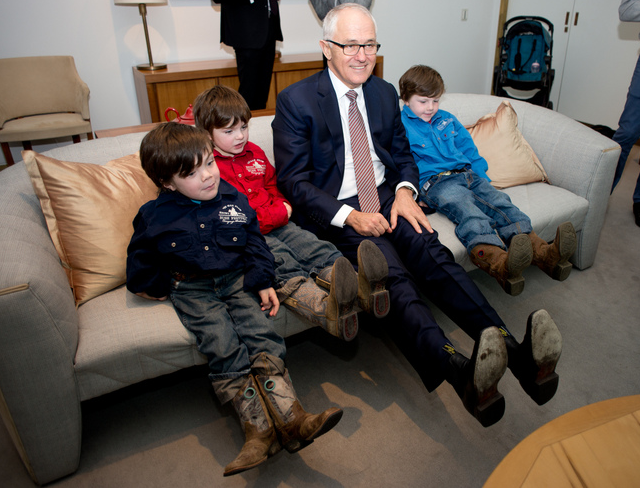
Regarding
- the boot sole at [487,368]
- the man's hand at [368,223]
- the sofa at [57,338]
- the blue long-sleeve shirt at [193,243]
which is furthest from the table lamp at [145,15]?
the boot sole at [487,368]

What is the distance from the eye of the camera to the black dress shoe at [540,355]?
4.21 feet

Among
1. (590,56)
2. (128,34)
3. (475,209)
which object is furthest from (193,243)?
(590,56)

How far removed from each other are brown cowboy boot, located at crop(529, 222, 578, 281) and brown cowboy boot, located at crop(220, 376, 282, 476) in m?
1.17

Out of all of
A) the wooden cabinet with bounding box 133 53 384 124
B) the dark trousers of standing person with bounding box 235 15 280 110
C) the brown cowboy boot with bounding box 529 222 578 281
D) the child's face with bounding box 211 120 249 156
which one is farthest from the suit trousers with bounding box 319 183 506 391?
the wooden cabinet with bounding box 133 53 384 124

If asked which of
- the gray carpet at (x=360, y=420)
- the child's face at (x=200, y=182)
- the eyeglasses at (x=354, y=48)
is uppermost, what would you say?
the eyeglasses at (x=354, y=48)

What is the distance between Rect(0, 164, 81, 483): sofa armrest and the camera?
49.8 inches

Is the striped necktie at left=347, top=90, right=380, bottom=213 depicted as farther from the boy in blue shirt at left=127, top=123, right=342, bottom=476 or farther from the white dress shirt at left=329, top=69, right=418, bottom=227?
the boy in blue shirt at left=127, top=123, right=342, bottom=476

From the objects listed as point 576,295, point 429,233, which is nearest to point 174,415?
point 429,233

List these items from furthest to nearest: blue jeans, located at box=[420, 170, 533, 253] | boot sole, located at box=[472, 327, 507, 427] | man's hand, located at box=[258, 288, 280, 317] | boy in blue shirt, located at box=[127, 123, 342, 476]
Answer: blue jeans, located at box=[420, 170, 533, 253] < man's hand, located at box=[258, 288, 280, 317] < boy in blue shirt, located at box=[127, 123, 342, 476] < boot sole, located at box=[472, 327, 507, 427]

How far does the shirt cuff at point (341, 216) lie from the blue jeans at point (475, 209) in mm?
501

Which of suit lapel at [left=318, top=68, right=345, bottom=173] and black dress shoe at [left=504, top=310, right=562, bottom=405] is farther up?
suit lapel at [left=318, top=68, right=345, bottom=173]

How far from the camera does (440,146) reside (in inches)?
86.5

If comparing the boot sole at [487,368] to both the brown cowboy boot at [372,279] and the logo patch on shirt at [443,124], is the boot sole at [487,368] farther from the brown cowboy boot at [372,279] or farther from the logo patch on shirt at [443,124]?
the logo patch on shirt at [443,124]

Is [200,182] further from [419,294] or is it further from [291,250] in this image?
[419,294]
